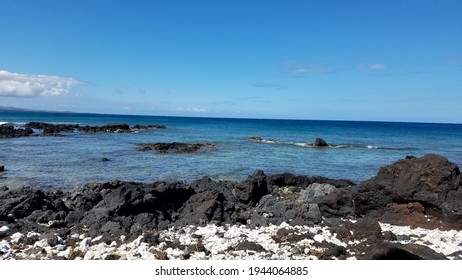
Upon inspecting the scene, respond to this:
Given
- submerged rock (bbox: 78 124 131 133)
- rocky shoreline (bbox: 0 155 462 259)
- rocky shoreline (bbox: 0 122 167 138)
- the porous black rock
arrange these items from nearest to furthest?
rocky shoreline (bbox: 0 155 462 259) → the porous black rock → rocky shoreline (bbox: 0 122 167 138) → submerged rock (bbox: 78 124 131 133)

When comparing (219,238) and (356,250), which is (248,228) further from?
(356,250)

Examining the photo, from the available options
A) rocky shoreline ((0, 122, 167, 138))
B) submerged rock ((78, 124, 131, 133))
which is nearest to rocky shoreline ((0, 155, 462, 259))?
rocky shoreline ((0, 122, 167, 138))

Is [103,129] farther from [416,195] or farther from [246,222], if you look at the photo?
[416,195]

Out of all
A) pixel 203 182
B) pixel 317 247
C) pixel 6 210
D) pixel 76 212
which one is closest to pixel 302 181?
pixel 203 182

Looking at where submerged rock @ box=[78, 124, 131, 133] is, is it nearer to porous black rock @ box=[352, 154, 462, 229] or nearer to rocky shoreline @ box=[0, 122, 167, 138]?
rocky shoreline @ box=[0, 122, 167, 138]

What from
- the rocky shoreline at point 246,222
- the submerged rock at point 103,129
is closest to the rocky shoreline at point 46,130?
the submerged rock at point 103,129

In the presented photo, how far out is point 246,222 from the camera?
13367 mm

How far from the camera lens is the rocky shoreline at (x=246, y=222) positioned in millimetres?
9883

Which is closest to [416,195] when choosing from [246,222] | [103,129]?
[246,222]

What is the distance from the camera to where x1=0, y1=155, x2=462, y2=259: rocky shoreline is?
988cm

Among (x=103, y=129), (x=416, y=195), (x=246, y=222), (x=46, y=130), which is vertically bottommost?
(x=246, y=222)

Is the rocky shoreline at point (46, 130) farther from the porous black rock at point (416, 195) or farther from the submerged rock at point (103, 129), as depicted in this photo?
the porous black rock at point (416, 195)

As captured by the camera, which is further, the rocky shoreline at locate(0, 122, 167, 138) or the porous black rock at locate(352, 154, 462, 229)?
the rocky shoreline at locate(0, 122, 167, 138)
